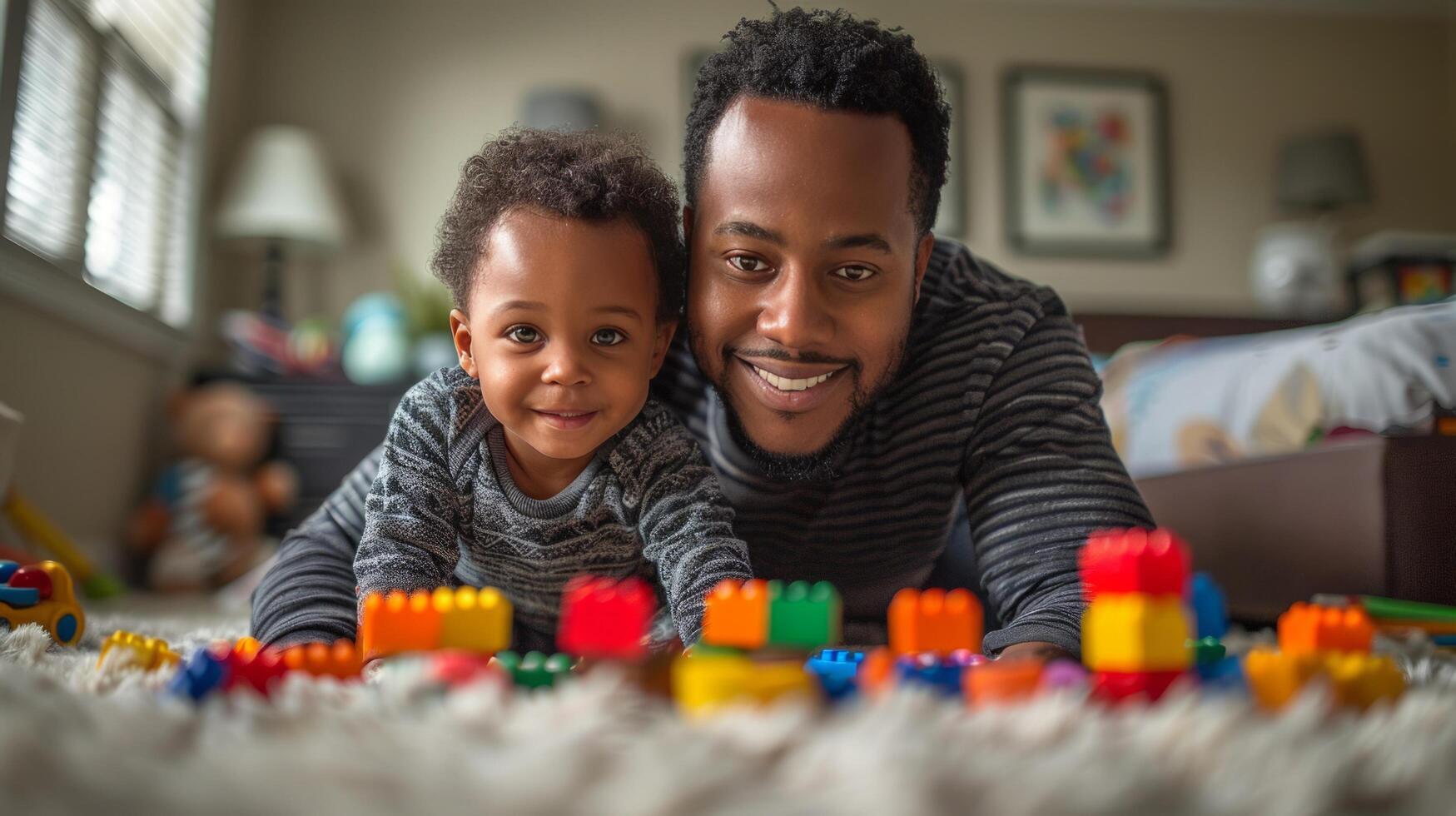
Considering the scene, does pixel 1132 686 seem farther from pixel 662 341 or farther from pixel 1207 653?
pixel 662 341

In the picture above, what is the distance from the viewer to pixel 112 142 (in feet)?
7.91

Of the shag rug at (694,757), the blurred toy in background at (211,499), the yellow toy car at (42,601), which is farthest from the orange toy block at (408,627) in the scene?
the blurred toy in background at (211,499)

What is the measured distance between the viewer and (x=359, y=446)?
280cm

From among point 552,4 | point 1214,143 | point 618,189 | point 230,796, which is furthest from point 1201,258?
point 230,796

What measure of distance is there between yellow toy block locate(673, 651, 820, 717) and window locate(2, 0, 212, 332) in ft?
5.81

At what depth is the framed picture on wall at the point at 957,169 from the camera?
3.47m

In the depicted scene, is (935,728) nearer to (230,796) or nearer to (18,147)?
(230,796)

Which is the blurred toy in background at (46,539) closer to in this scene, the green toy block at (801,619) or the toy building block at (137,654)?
the toy building block at (137,654)

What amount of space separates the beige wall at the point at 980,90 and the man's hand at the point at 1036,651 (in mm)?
2748

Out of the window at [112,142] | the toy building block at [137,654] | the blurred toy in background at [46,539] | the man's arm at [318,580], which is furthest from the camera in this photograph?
the window at [112,142]

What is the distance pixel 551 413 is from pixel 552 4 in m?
2.84

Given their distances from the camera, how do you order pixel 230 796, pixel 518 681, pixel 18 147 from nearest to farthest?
pixel 230 796 → pixel 518 681 → pixel 18 147

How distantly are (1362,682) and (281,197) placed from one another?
9.57ft

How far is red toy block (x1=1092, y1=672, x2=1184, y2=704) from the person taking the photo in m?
0.56
